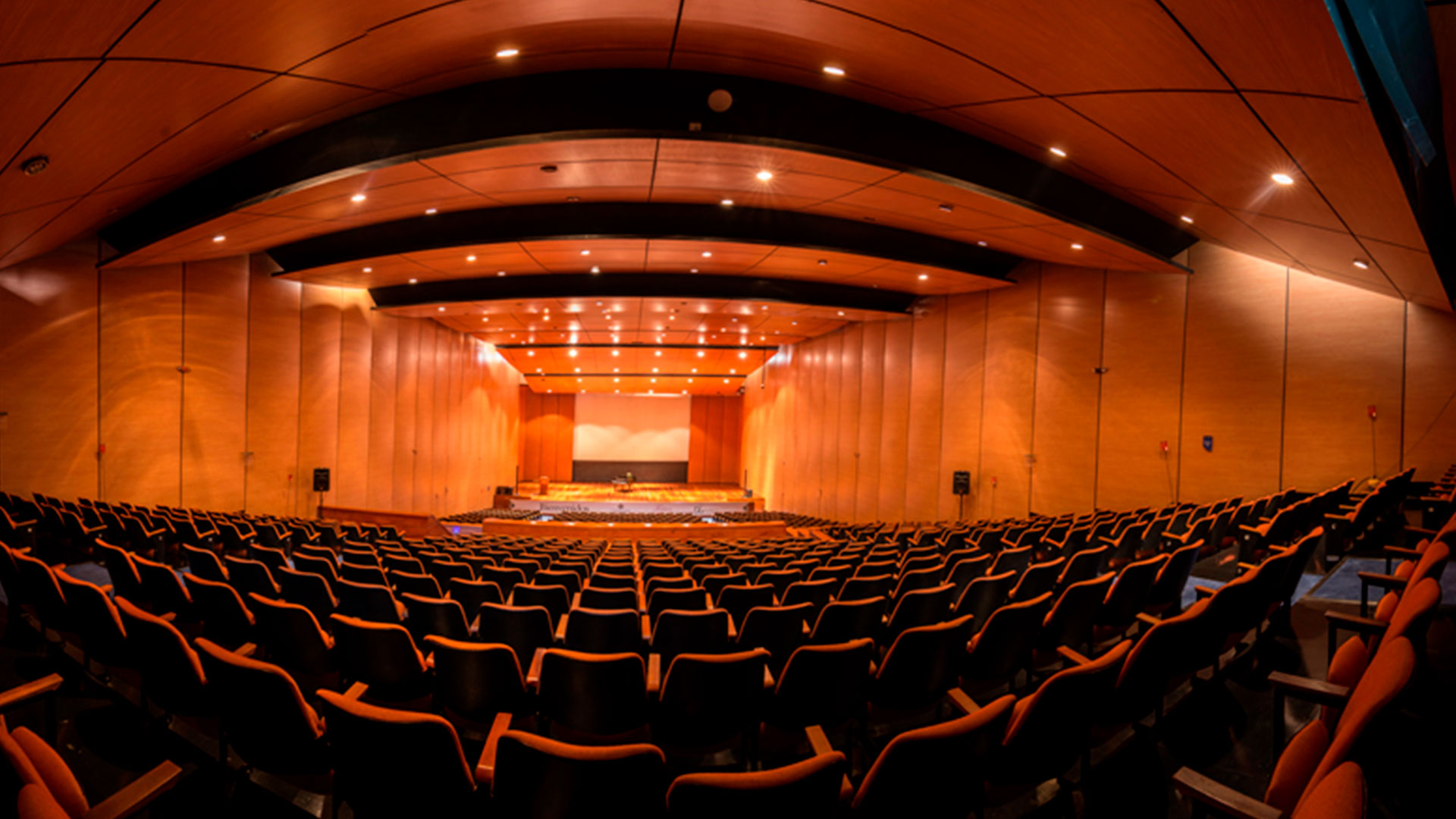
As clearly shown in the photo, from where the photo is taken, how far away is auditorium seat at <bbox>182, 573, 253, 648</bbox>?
13.4 ft

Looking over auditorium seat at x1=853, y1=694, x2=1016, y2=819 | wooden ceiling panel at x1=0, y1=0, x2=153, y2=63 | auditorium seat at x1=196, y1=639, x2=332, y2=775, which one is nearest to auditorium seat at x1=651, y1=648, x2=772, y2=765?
auditorium seat at x1=853, y1=694, x2=1016, y2=819

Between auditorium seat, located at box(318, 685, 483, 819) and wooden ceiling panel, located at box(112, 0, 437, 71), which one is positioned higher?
wooden ceiling panel, located at box(112, 0, 437, 71)

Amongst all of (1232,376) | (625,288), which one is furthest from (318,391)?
(1232,376)

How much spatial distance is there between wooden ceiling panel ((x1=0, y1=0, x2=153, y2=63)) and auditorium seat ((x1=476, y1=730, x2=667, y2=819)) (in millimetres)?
4799

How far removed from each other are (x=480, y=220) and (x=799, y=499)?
19.4 m

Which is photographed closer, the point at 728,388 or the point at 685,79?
the point at 685,79

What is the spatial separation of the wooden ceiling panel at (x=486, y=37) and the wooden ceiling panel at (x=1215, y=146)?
4.30 m

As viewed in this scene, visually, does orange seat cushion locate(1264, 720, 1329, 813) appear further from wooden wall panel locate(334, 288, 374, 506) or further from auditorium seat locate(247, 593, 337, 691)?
wooden wall panel locate(334, 288, 374, 506)

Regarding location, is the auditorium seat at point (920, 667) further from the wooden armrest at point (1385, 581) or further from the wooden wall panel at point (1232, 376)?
the wooden wall panel at point (1232, 376)

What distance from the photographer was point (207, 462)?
558 inches

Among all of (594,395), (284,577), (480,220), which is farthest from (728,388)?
(284,577)

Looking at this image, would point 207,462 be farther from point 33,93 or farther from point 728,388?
point 728,388

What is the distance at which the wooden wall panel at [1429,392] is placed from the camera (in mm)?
10117

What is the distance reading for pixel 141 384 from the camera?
1280cm
